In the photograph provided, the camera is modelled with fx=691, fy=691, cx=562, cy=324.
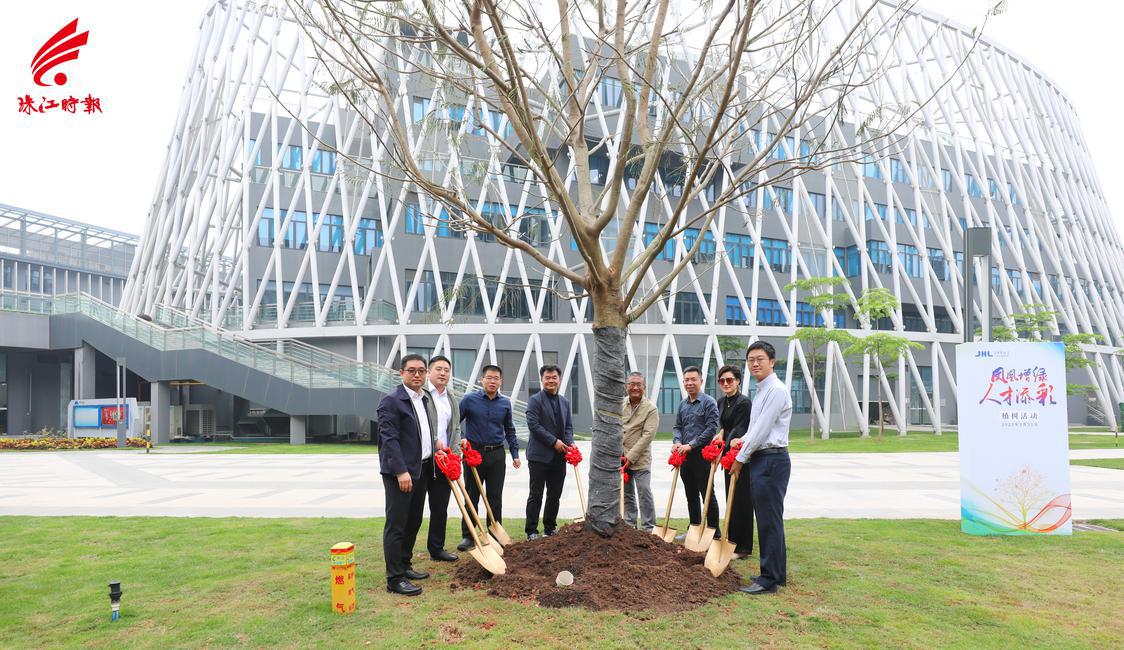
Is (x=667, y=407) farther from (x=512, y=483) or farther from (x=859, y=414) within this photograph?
(x=512, y=483)

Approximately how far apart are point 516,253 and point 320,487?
1685 cm

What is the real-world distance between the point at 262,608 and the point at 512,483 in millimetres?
7889

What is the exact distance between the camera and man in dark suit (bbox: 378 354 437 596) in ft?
17.9

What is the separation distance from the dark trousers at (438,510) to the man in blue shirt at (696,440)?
2.39 m

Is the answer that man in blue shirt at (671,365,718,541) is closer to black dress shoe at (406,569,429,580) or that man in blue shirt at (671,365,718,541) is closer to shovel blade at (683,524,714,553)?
shovel blade at (683,524,714,553)

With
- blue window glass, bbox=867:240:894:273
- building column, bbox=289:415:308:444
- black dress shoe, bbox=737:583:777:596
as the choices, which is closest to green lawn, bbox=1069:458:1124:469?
black dress shoe, bbox=737:583:777:596

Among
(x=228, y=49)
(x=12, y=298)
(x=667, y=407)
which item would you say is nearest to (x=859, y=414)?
(x=667, y=407)

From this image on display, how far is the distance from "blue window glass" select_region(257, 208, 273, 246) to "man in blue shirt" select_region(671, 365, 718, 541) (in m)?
26.0

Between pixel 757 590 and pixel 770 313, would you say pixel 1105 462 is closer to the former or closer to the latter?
pixel 770 313

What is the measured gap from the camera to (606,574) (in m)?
5.40

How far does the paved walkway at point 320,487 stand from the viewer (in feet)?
31.7

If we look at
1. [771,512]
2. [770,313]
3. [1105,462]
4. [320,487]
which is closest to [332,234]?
[320,487]

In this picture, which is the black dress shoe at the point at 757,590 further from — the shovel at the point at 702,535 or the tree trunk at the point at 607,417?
the tree trunk at the point at 607,417

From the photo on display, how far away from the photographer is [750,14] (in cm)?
436
